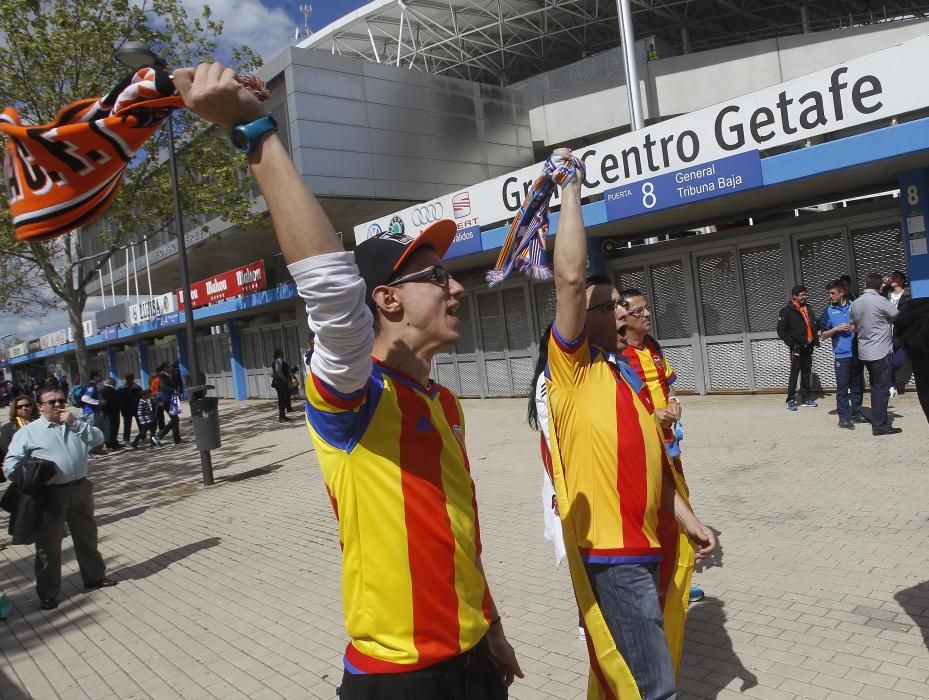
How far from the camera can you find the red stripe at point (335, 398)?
150cm

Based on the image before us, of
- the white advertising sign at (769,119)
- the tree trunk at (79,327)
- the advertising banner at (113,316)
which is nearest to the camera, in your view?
the white advertising sign at (769,119)

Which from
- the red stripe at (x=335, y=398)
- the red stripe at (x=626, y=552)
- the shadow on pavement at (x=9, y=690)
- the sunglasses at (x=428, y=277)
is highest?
the sunglasses at (x=428, y=277)

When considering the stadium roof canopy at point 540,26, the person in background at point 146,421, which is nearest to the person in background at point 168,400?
the person in background at point 146,421

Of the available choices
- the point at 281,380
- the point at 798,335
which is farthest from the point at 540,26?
the point at 798,335

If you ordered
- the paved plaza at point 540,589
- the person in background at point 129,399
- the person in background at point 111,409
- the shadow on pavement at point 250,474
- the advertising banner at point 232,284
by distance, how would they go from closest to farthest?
the paved plaza at point 540,589, the shadow on pavement at point 250,474, the person in background at point 111,409, the person in background at point 129,399, the advertising banner at point 232,284

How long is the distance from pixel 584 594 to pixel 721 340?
10740mm

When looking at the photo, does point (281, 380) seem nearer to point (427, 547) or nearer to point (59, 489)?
point (59, 489)

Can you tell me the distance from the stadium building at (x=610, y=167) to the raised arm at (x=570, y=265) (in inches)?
323

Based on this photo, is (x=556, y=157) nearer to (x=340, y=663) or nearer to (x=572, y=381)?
(x=572, y=381)

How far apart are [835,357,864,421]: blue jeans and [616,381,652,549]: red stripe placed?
7.36 meters

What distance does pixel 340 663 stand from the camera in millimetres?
4184

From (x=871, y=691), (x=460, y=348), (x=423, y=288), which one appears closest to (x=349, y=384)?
(x=423, y=288)

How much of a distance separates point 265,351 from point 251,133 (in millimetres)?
24790

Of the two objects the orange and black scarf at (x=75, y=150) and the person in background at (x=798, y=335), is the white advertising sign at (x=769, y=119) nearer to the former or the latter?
the person in background at (x=798, y=335)
